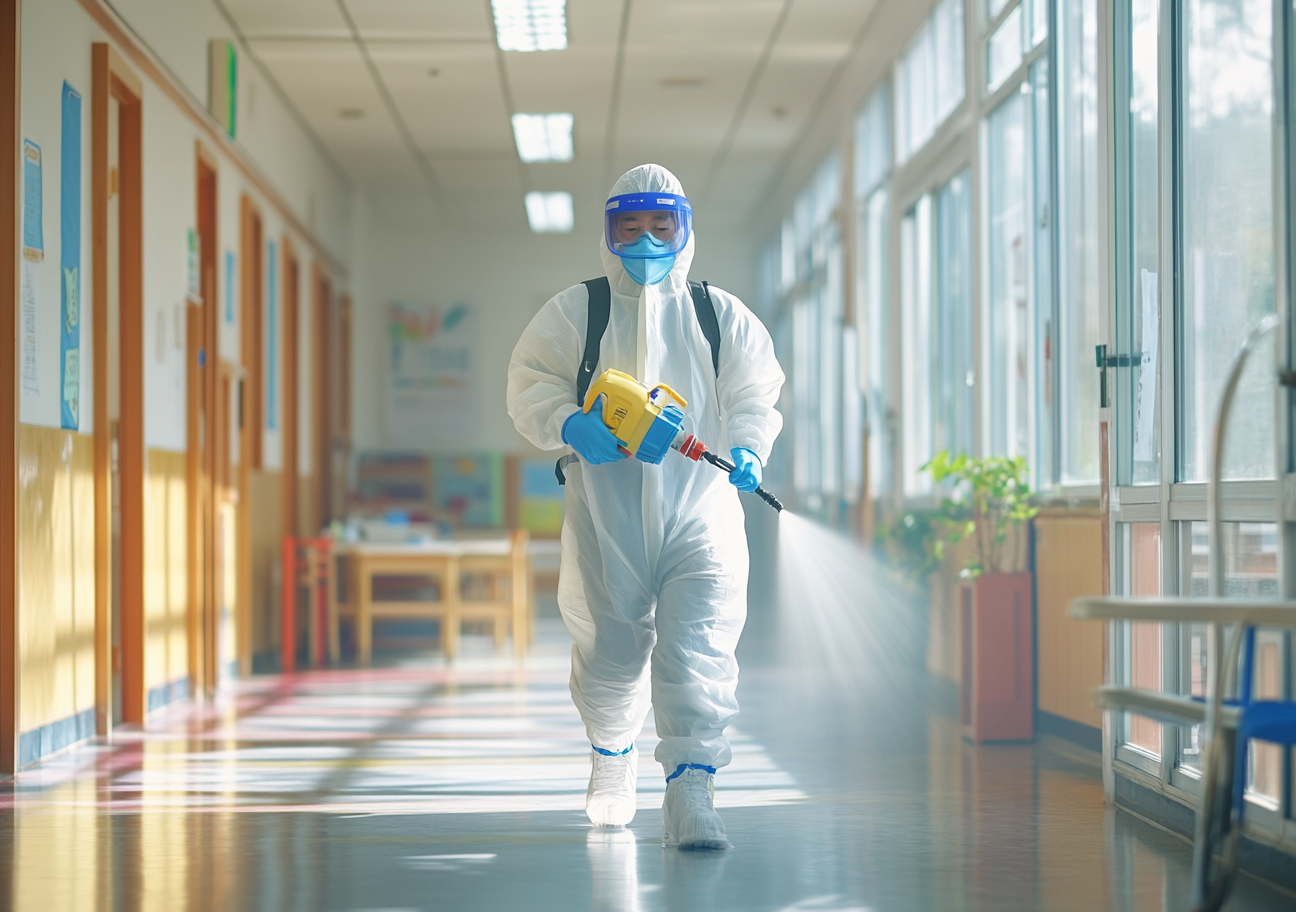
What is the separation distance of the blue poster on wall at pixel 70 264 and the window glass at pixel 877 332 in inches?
152

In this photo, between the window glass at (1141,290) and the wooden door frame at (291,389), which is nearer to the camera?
the window glass at (1141,290)

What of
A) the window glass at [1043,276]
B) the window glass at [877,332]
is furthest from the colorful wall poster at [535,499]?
the window glass at [1043,276]

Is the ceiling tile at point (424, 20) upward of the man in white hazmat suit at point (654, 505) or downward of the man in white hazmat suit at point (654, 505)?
upward

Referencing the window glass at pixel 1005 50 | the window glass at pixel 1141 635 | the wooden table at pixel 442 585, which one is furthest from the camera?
the wooden table at pixel 442 585

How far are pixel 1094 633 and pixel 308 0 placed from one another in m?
4.37

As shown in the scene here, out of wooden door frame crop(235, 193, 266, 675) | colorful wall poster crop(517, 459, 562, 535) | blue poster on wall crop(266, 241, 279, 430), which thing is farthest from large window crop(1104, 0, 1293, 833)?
colorful wall poster crop(517, 459, 562, 535)

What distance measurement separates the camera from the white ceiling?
6.49 m

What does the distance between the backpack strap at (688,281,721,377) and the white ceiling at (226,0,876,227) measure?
11.8 feet

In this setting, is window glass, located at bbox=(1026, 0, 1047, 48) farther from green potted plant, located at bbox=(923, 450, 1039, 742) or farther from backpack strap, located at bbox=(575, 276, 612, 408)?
backpack strap, located at bbox=(575, 276, 612, 408)

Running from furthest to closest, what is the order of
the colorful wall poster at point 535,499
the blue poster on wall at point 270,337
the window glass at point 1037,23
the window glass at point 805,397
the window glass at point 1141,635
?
the colorful wall poster at point 535,499, the window glass at point 805,397, the blue poster on wall at point 270,337, the window glass at point 1037,23, the window glass at point 1141,635

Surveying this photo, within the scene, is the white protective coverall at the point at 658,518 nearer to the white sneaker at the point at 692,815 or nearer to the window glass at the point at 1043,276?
the white sneaker at the point at 692,815

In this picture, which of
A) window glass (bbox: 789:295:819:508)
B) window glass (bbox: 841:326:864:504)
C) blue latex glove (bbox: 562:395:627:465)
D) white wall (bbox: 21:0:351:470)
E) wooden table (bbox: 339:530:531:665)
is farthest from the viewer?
window glass (bbox: 789:295:819:508)

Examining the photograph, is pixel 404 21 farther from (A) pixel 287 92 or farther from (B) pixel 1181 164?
(B) pixel 1181 164

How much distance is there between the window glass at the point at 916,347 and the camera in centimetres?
639
